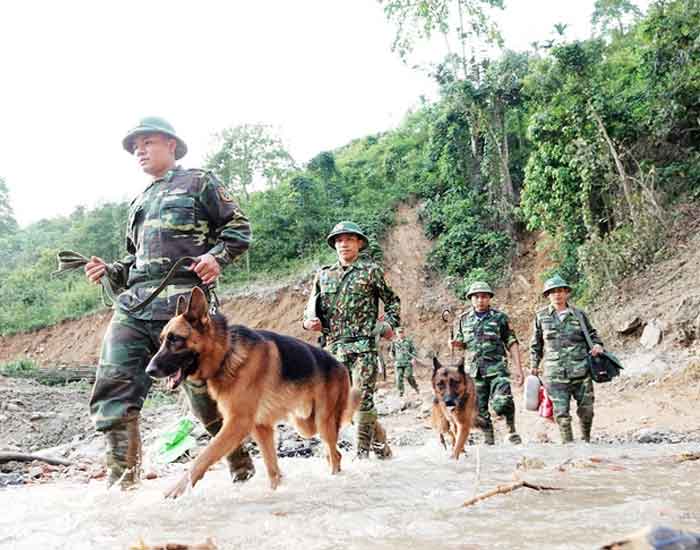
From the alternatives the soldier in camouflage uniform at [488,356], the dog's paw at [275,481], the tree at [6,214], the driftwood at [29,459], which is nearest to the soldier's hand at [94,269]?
the dog's paw at [275,481]

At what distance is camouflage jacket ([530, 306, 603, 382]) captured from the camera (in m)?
7.76

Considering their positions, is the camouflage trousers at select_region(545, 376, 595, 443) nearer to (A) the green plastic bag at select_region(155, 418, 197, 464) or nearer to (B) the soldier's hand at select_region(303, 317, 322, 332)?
(B) the soldier's hand at select_region(303, 317, 322, 332)

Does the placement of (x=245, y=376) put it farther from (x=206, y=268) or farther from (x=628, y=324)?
(x=628, y=324)

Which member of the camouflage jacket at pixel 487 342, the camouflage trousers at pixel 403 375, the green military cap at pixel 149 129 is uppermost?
the green military cap at pixel 149 129

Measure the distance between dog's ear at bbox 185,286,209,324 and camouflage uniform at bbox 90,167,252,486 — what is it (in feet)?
1.11

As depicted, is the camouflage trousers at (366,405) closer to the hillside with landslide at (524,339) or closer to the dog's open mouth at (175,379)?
the dog's open mouth at (175,379)

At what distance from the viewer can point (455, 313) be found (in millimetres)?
21969

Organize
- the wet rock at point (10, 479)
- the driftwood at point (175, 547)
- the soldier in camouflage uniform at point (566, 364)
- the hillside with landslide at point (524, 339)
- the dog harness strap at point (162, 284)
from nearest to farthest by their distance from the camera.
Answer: the driftwood at point (175, 547) → the dog harness strap at point (162, 284) → the wet rock at point (10, 479) → the soldier in camouflage uniform at point (566, 364) → the hillside with landslide at point (524, 339)

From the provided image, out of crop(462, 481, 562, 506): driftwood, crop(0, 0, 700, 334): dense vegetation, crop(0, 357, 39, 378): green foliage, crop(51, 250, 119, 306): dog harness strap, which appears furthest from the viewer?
crop(0, 357, 39, 378): green foliage

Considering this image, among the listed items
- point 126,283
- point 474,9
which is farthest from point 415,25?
point 126,283

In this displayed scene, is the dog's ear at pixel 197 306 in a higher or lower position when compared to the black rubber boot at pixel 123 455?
higher

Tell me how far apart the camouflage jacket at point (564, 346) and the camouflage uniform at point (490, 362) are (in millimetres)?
519

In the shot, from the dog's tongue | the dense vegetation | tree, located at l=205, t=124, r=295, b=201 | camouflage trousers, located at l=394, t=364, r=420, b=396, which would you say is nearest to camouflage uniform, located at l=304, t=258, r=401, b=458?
the dog's tongue

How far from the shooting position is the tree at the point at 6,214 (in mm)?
58094
